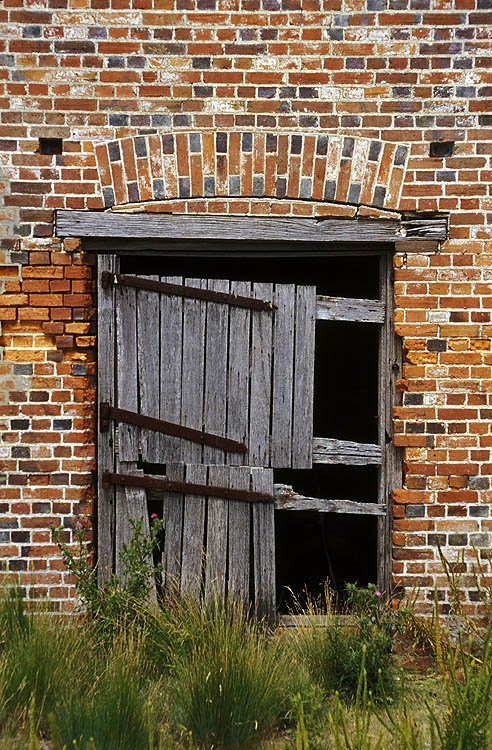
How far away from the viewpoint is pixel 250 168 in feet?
13.9

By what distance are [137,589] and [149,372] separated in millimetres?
1319

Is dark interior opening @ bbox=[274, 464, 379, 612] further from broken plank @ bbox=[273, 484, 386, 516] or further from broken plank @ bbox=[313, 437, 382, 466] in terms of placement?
broken plank @ bbox=[313, 437, 382, 466]

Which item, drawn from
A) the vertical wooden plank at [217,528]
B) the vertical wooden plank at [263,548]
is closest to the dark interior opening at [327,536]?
the vertical wooden plank at [263,548]

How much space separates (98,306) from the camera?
14.3 feet

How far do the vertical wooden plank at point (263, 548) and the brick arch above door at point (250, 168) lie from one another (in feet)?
5.84

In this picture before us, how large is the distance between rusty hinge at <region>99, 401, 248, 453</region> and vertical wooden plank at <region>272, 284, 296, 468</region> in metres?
0.25

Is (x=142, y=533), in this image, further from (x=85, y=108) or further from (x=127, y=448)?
(x=85, y=108)

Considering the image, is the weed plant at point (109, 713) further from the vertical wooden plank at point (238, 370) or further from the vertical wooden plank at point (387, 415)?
the vertical wooden plank at point (387, 415)

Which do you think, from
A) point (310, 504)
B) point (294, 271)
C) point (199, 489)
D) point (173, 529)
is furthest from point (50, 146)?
point (294, 271)

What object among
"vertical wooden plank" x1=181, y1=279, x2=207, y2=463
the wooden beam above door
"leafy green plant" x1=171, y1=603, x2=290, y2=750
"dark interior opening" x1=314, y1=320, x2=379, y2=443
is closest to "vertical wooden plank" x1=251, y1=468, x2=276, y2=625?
"vertical wooden plank" x1=181, y1=279, x2=207, y2=463

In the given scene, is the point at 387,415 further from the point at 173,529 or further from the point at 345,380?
the point at 345,380

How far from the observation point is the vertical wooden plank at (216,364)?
4.38m

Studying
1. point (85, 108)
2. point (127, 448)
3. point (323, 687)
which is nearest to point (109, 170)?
point (85, 108)

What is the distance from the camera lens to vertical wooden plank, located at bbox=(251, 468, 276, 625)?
437 centimetres
